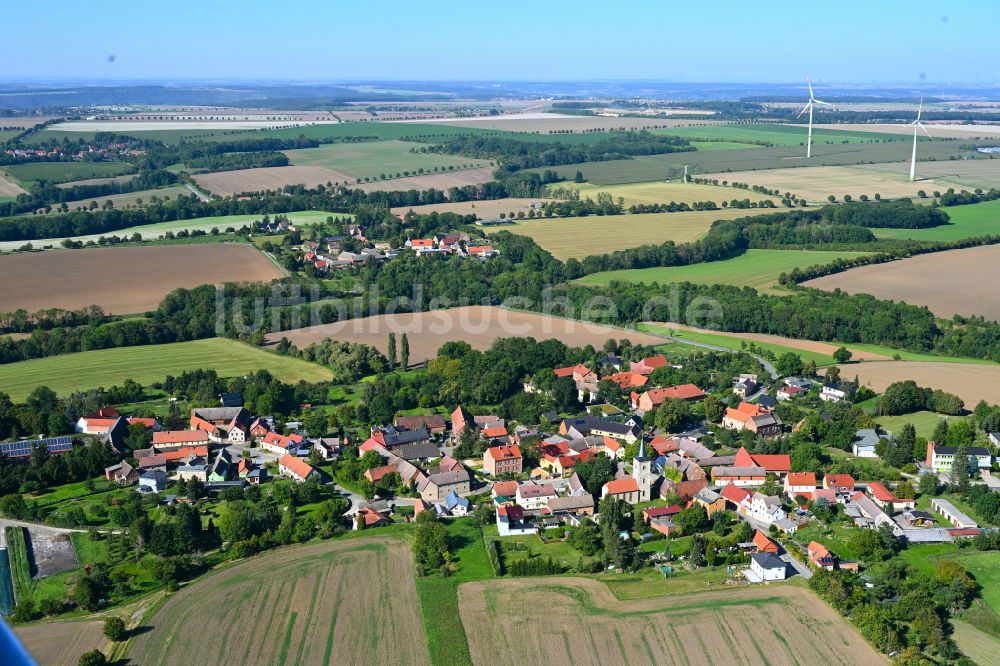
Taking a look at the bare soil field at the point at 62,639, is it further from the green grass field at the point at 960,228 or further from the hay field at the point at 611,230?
the green grass field at the point at 960,228

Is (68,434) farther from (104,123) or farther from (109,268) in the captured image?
(104,123)

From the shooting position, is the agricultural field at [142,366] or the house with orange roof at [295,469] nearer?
the house with orange roof at [295,469]

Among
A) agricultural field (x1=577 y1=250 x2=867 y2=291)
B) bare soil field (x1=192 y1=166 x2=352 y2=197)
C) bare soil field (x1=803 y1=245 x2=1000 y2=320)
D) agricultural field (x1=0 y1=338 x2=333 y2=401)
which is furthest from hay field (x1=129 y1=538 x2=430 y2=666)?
bare soil field (x1=192 y1=166 x2=352 y2=197)

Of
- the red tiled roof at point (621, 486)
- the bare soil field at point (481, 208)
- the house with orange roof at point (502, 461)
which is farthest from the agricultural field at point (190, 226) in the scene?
the red tiled roof at point (621, 486)

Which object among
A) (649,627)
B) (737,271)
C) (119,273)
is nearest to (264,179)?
(119,273)

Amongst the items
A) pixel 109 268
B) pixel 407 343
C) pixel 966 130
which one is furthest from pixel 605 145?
pixel 407 343

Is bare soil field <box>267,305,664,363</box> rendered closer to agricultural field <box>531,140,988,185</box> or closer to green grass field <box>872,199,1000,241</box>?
green grass field <box>872,199,1000,241</box>
